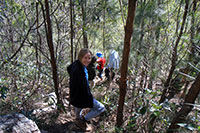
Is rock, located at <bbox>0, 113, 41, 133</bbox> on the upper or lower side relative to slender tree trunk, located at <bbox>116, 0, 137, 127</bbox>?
lower

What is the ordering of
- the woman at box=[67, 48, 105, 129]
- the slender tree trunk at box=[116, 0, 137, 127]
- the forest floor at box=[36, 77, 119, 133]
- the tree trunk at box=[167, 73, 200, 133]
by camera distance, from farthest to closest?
the forest floor at box=[36, 77, 119, 133] < the woman at box=[67, 48, 105, 129] < the slender tree trunk at box=[116, 0, 137, 127] < the tree trunk at box=[167, 73, 200, 133]

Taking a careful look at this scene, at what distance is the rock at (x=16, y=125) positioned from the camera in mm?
2055

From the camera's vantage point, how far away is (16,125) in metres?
2.12

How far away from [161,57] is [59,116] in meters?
2.36

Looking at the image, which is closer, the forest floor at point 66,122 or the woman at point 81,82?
the woman at point 81,82

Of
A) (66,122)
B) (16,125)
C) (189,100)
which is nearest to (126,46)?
(189,100)

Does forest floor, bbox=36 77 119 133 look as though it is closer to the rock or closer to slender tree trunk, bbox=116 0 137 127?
the rock

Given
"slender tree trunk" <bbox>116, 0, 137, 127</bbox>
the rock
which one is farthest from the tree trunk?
the rock

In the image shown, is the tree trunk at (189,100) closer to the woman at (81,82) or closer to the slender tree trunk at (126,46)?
the slender tree trunk at (126,46)

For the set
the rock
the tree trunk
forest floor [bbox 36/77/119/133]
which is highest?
the tree trunk

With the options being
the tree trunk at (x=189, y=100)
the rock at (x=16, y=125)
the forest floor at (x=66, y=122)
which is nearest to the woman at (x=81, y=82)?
the forest floor at (x=66, y=122)

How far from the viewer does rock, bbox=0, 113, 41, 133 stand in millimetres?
2055

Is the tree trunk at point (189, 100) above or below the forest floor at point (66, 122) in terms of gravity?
above

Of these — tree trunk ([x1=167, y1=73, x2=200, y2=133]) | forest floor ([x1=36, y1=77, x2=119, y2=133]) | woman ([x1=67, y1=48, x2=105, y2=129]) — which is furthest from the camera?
forest floor ([x1=36, y1=77, x2=119, y2=133])
